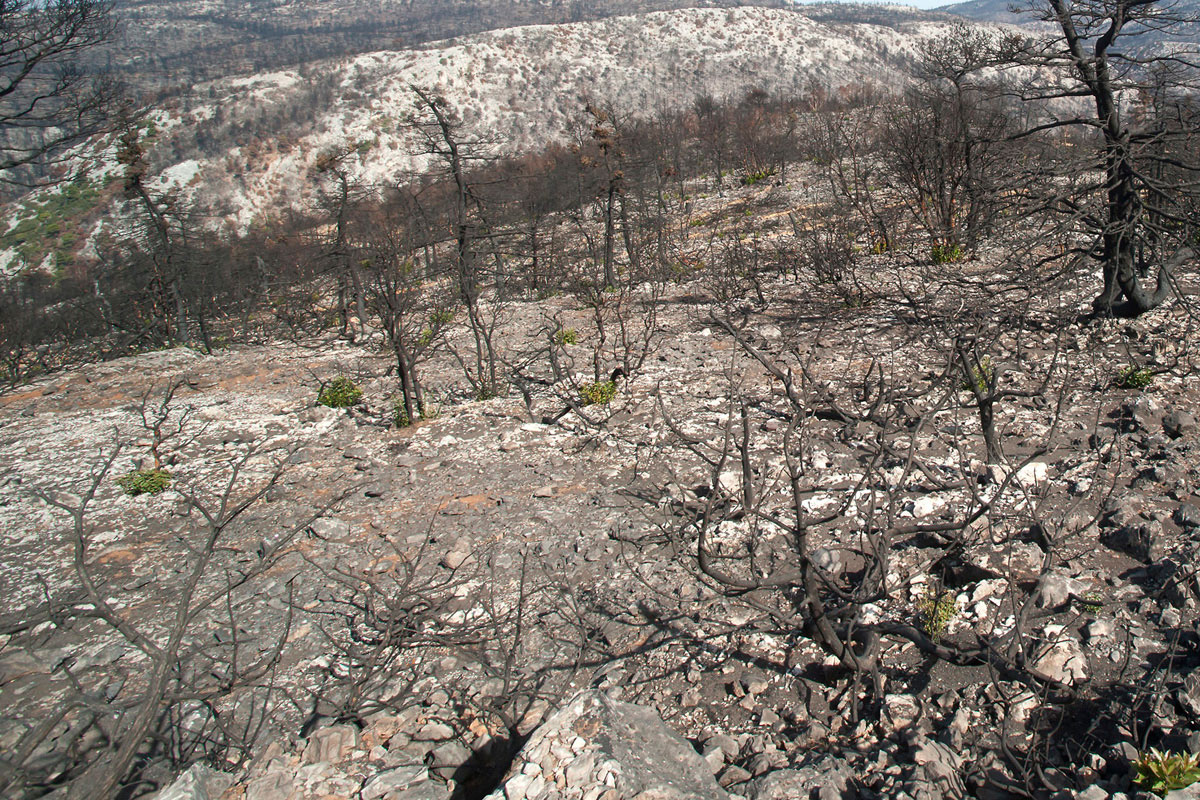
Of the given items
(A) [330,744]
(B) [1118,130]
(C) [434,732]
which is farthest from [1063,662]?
(B) [1118,130]

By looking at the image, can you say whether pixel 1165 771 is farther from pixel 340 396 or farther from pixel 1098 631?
pixel 340 396

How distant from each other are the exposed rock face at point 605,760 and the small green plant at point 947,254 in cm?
1081

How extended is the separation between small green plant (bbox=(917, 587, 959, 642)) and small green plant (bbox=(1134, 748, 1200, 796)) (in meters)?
1.11

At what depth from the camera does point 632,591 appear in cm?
441

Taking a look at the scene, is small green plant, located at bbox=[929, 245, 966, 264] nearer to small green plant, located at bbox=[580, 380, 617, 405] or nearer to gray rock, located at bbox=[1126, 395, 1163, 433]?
gray rock, located at bbox=[1126, 395, 1163, 433]

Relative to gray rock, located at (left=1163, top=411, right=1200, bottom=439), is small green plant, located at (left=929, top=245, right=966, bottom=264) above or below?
above

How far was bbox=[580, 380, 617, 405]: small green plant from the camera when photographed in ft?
25.2

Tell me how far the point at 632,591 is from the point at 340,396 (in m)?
5.72

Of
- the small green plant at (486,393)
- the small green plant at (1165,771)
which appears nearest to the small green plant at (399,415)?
the small green plant at (486,393)

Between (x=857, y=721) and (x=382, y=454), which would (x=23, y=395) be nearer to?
(x=382, y=454)

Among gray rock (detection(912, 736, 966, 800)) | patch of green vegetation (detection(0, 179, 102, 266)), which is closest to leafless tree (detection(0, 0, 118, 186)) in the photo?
gray rock (detection(912, 736, 966, 800))

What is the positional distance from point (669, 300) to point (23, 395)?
10479 mm

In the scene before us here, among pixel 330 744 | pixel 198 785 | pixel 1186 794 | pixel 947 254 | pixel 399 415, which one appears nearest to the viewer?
pixel 1186 794

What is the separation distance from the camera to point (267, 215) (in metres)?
39.9
